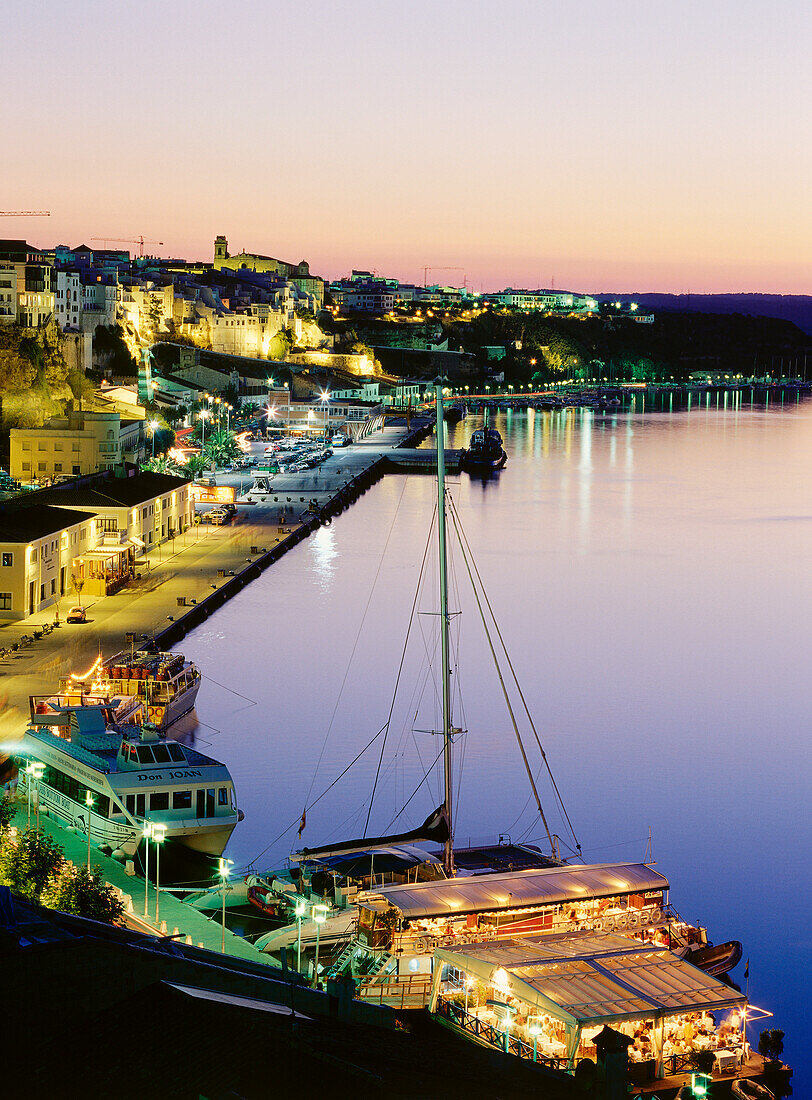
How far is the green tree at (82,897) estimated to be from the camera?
23.1ft

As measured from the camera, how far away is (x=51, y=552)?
16797 mm

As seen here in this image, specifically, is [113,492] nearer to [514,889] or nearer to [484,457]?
[514,889]

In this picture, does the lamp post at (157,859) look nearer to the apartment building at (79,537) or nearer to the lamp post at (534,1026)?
the lamp post at (534,1026)

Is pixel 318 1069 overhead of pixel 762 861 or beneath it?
overhead

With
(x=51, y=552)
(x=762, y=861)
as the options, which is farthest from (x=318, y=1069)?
(x=51, y=552)

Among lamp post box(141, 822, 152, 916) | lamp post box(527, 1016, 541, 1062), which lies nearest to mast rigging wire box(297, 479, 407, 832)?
lamp post box(141, 822, 152, 916)

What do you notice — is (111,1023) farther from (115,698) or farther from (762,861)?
(115,698)

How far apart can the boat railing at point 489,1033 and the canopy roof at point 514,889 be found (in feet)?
2.87

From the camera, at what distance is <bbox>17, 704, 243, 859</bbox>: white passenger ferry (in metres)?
9.12

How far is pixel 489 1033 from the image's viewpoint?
629cm

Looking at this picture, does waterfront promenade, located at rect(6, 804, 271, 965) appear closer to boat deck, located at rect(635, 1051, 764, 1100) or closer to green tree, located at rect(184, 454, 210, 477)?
boat deck, located at rect(635, 1051, 764, 1100)

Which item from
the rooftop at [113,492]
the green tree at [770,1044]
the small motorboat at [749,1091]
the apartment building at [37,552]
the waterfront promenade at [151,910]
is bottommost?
the green tree at [770,1044]

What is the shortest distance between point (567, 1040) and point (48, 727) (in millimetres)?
5487

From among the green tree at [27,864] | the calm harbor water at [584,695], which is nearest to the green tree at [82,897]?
the green tree at [27,864]
